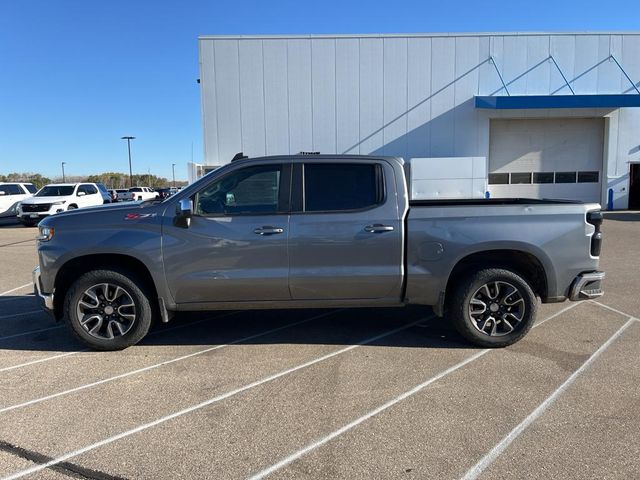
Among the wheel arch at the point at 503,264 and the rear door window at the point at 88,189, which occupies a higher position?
the rear door window at the point at 88,189

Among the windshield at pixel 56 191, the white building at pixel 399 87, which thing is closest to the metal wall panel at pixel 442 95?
the white building at pixel 399 87

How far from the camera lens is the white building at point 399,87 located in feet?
80.5

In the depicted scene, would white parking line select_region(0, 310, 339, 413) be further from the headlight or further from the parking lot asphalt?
the headlight

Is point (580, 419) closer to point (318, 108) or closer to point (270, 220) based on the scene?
point (270, 220)

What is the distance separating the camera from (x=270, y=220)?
4.86 m

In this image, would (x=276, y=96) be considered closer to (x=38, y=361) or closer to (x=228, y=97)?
(x=228, y=97)

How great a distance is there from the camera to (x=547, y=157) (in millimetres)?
25484

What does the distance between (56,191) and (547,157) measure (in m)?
23.6

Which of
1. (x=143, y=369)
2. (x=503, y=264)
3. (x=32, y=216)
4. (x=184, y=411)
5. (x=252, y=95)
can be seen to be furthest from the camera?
(x=252, y=95)

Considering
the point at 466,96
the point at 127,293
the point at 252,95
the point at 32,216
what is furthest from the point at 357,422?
the point at 466,96

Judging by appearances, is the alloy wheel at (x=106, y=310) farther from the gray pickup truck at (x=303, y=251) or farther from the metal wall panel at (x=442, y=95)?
the metal wall panel at (x=442, y=95)

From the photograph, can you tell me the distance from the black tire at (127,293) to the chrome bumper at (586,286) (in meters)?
4.22

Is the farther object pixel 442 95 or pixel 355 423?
pixel 442 95

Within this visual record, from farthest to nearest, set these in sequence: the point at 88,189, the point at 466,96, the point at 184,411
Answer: the point at 466,96 < the point at 88,189 < the point at 184,411
